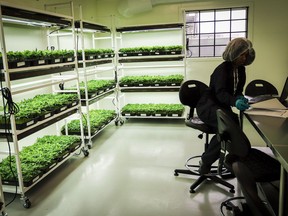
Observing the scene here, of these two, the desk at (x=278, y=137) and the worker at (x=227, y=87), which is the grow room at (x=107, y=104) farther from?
the worker at (x=227, y=87)

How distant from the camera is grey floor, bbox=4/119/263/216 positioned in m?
2.70

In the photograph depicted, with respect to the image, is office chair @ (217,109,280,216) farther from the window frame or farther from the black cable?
the window frame

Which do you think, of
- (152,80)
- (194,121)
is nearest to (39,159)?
(194,121)

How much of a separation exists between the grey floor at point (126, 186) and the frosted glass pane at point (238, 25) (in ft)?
8.98

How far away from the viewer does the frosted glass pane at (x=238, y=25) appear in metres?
6.03

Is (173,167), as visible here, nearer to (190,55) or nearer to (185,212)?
(185,212)

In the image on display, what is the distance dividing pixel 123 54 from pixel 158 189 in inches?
139

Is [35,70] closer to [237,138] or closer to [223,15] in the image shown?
[237,138]

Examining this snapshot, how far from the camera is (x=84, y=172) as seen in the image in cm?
358

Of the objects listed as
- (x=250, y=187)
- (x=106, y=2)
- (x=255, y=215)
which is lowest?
(x=255, y=215)

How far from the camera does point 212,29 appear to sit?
621 cm

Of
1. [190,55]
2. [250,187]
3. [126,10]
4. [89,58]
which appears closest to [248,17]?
[190,55]

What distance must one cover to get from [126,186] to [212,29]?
4555 millimetres

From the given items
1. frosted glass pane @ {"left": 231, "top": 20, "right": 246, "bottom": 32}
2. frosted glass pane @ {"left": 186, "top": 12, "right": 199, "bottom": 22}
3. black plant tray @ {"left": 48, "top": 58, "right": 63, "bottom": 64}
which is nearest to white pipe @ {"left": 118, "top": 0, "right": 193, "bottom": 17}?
frosted glass pane @ {"left": 186, "top": 12, "right": 199, "bottom": 22}
